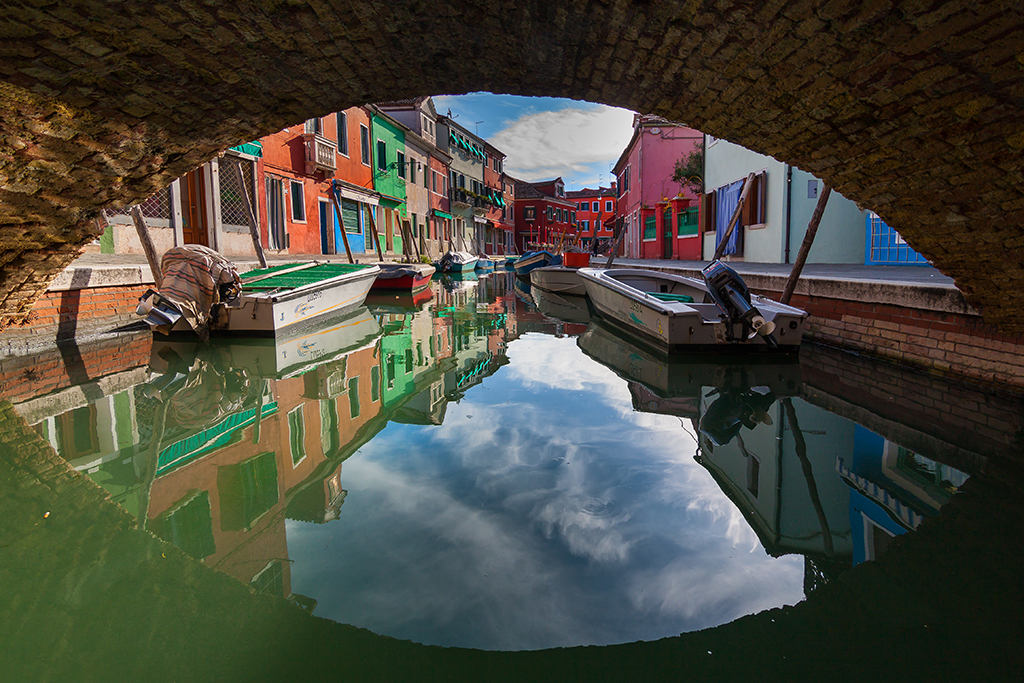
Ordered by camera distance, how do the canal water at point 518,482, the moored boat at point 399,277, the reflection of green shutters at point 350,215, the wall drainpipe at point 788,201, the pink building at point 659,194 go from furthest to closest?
the pink building at point 659,194
the reflection of green shutters at point 350,215
the moored boat at point 399,277
the wall drainpipe at point 788,201
the canal water at point 518,482

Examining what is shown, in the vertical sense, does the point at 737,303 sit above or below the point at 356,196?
below

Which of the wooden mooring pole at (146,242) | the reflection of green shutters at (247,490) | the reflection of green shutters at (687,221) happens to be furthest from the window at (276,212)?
the reflection of green shutters at (247,490)

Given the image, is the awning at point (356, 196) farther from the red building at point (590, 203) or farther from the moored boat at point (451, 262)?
the red building at point (590, 203)

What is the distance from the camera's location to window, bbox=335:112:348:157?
16.5 m

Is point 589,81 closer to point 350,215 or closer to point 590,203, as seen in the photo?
point 350,215

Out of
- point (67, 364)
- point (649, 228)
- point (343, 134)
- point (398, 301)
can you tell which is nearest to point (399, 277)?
point (398, 301)

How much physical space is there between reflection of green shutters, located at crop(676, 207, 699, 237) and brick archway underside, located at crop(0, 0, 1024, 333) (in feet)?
43.1

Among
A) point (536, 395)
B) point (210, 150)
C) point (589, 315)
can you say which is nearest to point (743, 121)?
point (536, 395)

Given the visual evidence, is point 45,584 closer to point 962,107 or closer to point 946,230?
point 962,107

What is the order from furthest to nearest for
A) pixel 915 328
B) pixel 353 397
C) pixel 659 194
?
pixel 659 194 < pixel 915 328 < pixel 353 397

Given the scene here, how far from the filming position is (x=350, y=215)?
17.2 meters

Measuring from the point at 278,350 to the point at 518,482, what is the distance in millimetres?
4177

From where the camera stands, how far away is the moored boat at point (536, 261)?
1728cm

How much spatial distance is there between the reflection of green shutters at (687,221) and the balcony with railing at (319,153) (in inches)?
391
